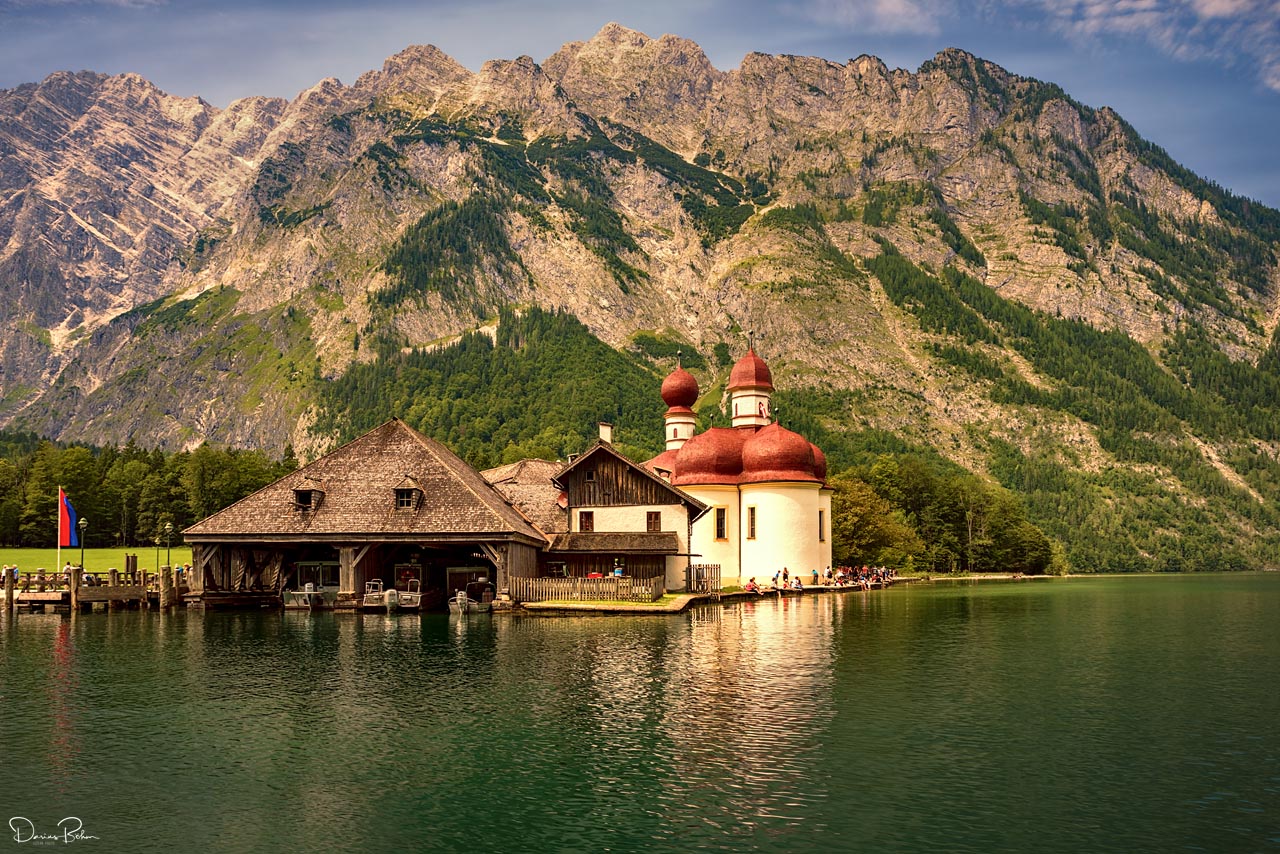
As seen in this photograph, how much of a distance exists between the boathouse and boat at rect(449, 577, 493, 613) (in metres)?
1.72

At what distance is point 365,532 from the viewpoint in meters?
64.8

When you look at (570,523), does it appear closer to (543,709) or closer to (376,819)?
(543,709)

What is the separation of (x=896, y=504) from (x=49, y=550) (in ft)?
380

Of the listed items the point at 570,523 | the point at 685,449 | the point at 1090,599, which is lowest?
the point at 1090,599

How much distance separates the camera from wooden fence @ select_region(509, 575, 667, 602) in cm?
6619

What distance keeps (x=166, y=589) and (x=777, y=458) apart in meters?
48.0

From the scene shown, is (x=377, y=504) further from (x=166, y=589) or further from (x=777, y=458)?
(x=777, y=458)

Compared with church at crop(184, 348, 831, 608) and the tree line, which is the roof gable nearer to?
church at crop(184, 348, 831, 608)

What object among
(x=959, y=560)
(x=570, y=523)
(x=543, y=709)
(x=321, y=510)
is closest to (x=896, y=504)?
(x=959, y=560)

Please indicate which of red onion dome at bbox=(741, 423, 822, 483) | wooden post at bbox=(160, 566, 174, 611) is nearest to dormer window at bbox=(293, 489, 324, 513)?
wooden post at bbox=(160, 566, 174, 611)

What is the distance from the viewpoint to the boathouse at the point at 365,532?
65.1m

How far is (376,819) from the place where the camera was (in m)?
21.2

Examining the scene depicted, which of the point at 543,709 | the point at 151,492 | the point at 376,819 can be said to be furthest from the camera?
the point at 151,492

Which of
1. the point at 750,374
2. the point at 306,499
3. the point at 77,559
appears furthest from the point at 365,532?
the point at 77,559
